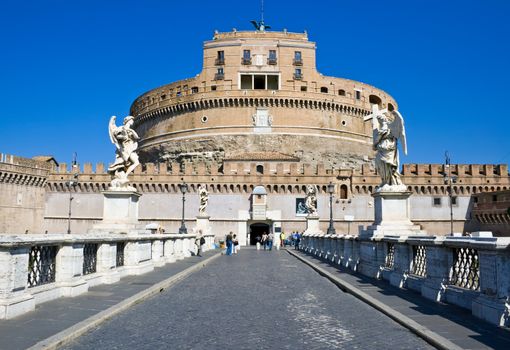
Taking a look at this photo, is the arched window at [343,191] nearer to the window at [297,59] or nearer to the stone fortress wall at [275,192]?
the stone fortress wall at [275,192]

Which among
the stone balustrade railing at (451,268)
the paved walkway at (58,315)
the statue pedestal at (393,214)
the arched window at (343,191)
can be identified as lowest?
the paved walkway at (58,315)

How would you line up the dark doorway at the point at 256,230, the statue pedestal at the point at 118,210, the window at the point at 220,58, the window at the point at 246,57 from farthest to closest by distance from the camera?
the window at the point at 220,58 → the window at the point at 246,57 → the dark doorway at the point at 256,230 → the statue pedestal at the point at 118,210

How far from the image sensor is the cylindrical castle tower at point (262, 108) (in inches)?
2330

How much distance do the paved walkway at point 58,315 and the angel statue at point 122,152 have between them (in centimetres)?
346

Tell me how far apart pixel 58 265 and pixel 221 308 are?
8.61ft

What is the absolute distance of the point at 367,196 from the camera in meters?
50.5

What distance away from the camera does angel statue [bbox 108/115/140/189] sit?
12500 mm

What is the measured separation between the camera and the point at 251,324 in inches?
249

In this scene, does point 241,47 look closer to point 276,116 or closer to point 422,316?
point 276,116

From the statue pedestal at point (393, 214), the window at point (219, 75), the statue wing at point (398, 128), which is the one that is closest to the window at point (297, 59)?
the window at point (219, 75)

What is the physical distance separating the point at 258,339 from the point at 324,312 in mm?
2054

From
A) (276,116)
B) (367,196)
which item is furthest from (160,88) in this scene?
(367,196)

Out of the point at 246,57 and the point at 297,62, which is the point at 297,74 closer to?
the point at 297,62

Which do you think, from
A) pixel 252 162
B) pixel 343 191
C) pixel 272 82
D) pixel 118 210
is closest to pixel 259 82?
pixel 272 82
